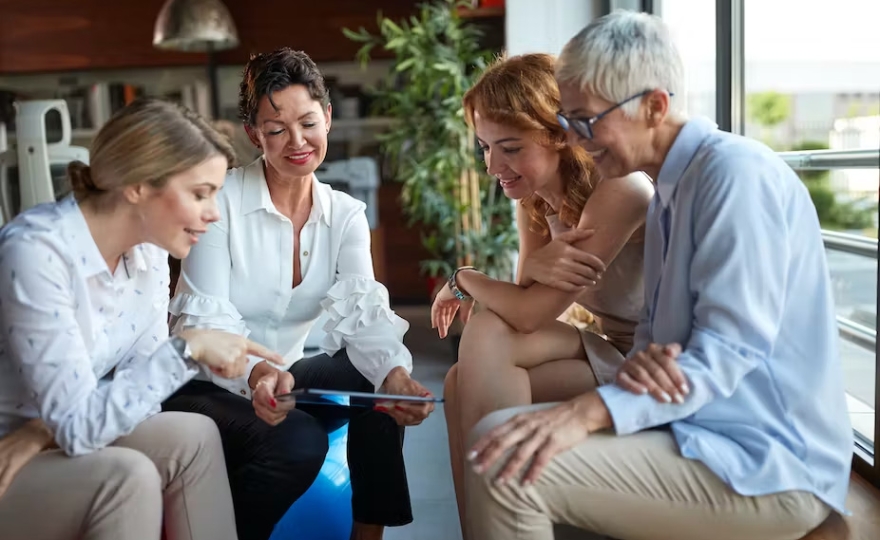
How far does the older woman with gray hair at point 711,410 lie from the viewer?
124cm

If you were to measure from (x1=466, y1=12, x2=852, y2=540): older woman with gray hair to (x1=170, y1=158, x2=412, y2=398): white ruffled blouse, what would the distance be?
65 cm

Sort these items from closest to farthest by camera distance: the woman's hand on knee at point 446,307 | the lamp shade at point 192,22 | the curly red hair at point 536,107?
the curly red hair at point 536,107 < the woman's hand on knee at point 446,307 < the lamp shade at point 192,22

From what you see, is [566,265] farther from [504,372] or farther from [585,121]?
[585,121]

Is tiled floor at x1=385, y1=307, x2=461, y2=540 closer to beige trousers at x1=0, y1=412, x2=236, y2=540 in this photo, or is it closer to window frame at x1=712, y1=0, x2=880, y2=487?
beige trousers at x1=0, y1=412, x2=236, y2=540

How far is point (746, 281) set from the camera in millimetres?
1226

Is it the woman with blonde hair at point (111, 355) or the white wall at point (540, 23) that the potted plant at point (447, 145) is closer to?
the white wall at point (540, 23)

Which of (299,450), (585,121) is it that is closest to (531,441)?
(585,121)

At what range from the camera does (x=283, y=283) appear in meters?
1.95

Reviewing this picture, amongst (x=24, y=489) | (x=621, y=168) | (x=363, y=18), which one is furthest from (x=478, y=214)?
(x=24, y=489)

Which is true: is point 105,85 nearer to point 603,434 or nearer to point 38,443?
point 38,443

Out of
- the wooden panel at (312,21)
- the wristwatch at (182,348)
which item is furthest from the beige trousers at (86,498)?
the wooden panel at (312,21)

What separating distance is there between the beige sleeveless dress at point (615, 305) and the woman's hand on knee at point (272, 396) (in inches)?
24.9

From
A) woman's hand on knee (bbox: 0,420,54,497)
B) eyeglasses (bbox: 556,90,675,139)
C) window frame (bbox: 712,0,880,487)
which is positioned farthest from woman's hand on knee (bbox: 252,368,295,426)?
window frame (bbox: 712,0,880,487)

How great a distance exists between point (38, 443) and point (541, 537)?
0.83 metres
